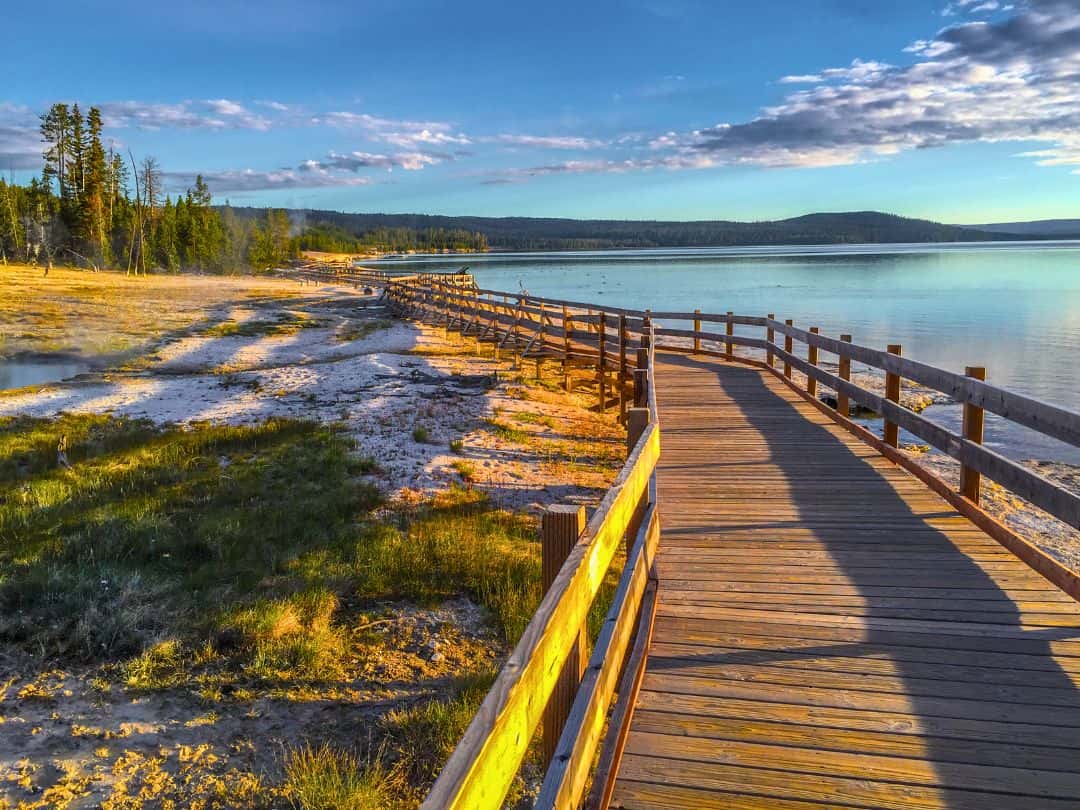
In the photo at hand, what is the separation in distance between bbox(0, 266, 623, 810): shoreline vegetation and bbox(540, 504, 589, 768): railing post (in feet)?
5.09

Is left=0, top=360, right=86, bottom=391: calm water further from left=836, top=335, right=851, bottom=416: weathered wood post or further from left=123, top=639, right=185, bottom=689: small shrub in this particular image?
left=836, top=335, right=851, bottom=416: weathered wood post

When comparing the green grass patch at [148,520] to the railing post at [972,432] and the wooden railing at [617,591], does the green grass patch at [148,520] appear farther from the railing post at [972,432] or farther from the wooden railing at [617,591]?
the railing post at [972,432]

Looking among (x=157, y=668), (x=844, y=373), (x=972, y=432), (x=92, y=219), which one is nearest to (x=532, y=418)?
(x=844, y=373)

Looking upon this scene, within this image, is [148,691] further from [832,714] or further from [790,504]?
[790,504]

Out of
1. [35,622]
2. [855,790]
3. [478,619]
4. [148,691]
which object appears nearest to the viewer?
[855,790]

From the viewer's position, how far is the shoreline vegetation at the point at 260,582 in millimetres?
4449

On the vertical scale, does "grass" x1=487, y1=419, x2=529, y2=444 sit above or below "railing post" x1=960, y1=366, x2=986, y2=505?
below

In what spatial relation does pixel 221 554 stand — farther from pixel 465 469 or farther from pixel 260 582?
pixel 465 469

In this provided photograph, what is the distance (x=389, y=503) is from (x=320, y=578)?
2332mm

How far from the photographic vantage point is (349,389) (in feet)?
53.4

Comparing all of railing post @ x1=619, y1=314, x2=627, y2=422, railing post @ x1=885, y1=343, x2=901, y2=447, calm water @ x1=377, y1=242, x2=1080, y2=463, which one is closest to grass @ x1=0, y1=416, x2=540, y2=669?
railing post @ x1=885, y1=343, x2=901, y2=447

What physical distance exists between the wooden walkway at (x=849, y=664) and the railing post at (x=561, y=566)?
32 cm

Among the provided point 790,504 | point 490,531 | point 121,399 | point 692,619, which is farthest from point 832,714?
point 121,399

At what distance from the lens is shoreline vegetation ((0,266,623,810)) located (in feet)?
14.6
